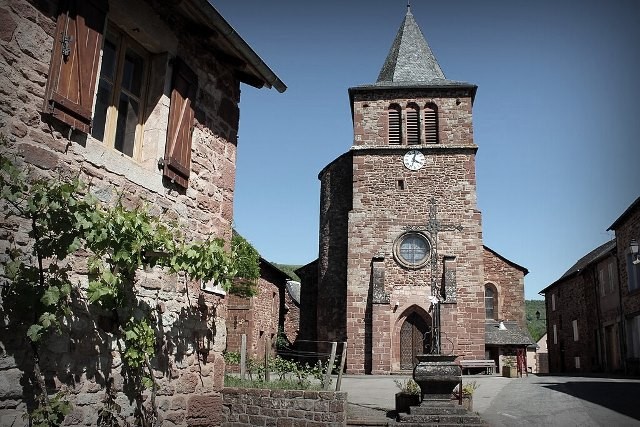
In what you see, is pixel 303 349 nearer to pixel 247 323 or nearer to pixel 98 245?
pixel 247 323

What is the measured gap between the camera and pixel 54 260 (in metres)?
4.69

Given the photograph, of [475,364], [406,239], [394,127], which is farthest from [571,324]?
[394,127]

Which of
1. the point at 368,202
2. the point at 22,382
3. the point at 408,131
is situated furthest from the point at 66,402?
the point at 408,131

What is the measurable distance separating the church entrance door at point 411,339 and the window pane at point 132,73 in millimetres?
18612

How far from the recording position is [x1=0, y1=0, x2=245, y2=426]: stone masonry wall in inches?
175

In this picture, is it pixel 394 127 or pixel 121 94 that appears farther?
pixel 394 127

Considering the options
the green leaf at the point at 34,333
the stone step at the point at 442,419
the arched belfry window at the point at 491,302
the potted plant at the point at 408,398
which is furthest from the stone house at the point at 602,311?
the green leaf at the point at 34,333

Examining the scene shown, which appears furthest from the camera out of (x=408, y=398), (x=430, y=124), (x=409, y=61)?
(x=409, y=61)

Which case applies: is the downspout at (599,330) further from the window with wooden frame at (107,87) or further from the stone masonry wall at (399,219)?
the window with wooden frame at (107,87)

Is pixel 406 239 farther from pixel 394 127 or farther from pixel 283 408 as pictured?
pixel 283 408

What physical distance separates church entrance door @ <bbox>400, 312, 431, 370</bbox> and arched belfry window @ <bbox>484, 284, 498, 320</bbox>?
6707mm

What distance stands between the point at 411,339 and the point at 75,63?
65.4 feet

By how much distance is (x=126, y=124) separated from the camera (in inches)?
234

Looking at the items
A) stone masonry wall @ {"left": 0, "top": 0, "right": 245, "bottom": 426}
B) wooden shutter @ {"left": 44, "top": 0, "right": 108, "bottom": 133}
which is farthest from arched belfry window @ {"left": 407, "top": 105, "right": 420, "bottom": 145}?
wooden shutter @ {"left": 44, "top": 0, "right": 108, "bottom": 133}
